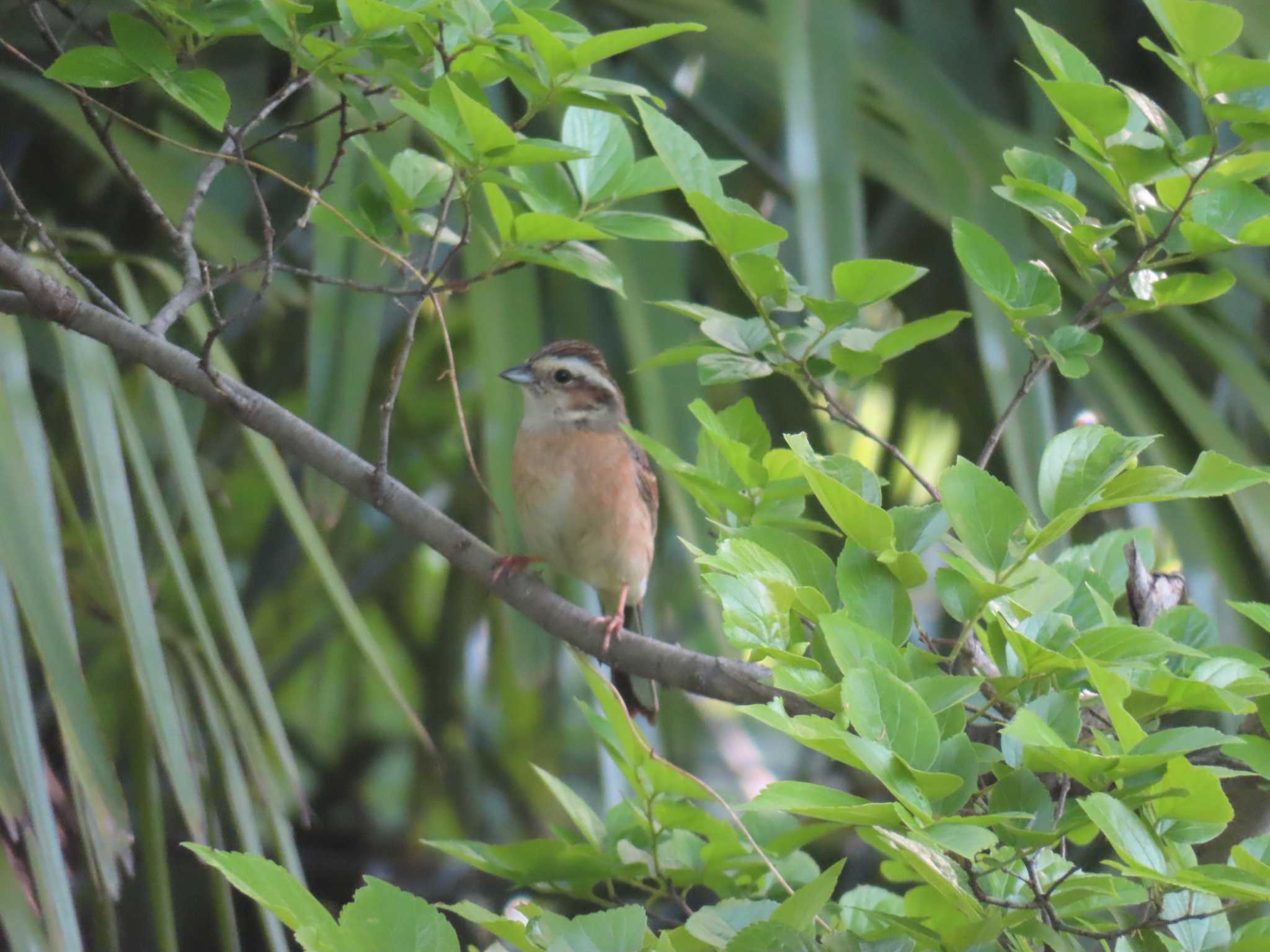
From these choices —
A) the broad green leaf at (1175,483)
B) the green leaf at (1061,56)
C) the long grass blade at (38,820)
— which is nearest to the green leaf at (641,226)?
the green leaf at (1061,56)

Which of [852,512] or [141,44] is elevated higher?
[141,44]

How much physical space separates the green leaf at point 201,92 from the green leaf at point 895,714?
77cm

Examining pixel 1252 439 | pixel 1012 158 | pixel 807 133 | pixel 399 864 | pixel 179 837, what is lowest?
pixel 399 864

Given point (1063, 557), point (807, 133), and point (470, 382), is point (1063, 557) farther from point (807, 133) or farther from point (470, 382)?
point (470, 382)

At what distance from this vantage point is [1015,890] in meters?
1.09

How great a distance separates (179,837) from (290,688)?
1.09 m

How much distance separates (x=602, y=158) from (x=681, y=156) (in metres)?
0.23

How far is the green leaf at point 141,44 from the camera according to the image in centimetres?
119

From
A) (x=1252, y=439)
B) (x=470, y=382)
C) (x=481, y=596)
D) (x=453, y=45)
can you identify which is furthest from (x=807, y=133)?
Answer: (x=481, y=596)

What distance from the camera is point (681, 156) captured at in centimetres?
116

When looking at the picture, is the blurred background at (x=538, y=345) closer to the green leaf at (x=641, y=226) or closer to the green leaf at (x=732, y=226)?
the green leaf at (x=641, y=226)

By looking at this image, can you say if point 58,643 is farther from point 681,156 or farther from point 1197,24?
point 1197,24

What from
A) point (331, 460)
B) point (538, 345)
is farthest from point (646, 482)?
point (331, 460)

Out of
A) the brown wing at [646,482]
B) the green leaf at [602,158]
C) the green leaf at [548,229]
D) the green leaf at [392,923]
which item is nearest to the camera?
the green leaf at [392,923]
